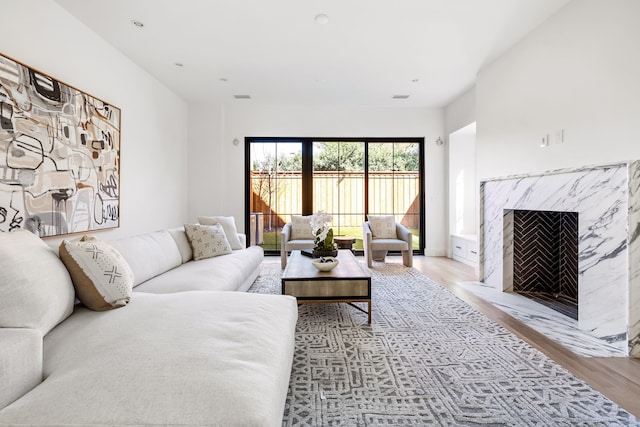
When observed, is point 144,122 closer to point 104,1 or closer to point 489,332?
point 104,1

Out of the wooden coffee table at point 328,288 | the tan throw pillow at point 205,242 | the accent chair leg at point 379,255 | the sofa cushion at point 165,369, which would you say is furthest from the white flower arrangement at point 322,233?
the accent chair leg at point 379,255

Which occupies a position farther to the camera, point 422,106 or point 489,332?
point 422,106

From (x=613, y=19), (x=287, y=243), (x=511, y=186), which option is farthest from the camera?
(x=287, y=243)

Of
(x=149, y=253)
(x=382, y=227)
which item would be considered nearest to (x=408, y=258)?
(x=382, y=227)

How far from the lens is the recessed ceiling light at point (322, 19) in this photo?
3.02m

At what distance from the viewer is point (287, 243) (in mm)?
4934

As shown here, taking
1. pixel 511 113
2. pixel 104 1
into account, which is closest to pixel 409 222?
pixel 511 113

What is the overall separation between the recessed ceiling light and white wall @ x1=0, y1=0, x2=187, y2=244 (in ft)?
7.50

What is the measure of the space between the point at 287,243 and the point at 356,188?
6.58 ft

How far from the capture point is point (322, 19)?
3.08 meters

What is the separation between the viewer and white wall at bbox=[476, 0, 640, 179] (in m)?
2.32

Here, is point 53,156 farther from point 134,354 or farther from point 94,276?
point 134,354

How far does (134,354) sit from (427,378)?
154cm

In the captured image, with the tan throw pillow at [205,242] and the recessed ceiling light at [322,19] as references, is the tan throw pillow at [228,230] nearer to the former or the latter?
the tan throw pillow at [205,242]
